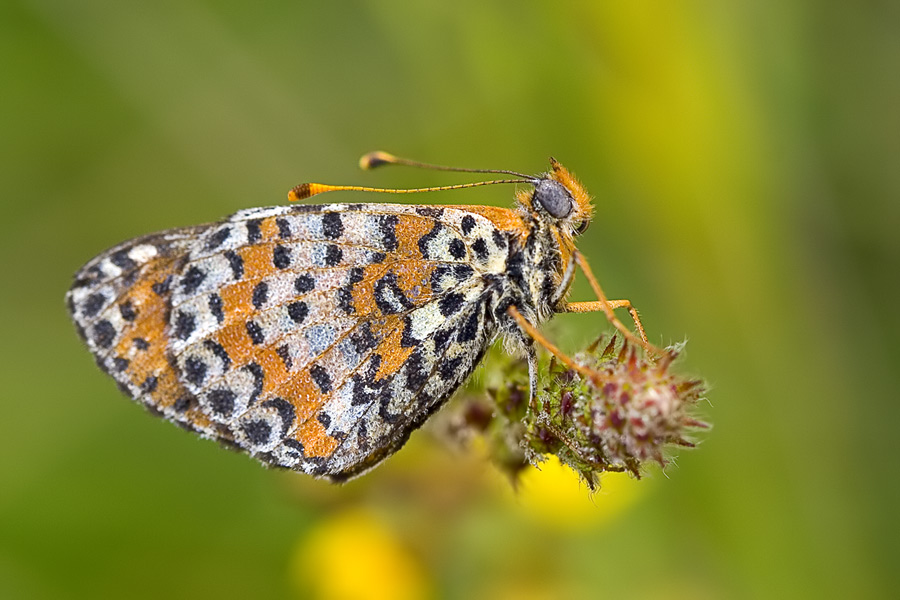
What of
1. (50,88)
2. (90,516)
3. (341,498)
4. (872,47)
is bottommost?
(90,516)

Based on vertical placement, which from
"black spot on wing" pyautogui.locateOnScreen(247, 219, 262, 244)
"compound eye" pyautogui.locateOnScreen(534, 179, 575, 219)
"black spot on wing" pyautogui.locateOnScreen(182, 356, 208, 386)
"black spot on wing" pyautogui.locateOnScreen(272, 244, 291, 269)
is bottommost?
"black spot on wing" pyautogui.locateOnScreen(182, 356, 208, 386)

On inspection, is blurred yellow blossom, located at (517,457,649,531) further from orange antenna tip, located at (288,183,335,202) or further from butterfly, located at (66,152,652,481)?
orange antenna tip, located at (288,183,335,202)

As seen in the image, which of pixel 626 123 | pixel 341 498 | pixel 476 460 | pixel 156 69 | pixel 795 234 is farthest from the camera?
pixel 156 69

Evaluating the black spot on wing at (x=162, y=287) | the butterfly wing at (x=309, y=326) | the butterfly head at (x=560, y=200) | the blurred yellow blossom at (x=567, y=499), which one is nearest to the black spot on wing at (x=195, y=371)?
the butterfly wing at (x=309, y=326)

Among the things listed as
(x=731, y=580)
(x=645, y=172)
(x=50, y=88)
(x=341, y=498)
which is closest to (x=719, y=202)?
(x=645, y=172)

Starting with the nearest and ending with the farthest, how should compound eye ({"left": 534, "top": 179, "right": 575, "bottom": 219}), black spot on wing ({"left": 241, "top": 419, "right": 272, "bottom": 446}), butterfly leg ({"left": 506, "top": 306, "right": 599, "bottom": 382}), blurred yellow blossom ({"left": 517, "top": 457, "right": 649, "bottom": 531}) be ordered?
butterfly leg ({"left": 506, "top": 306, "right": 599, "bottom": 382})
black spot on wing ({"left": 241, "top": 419, "right": 272, "bottom": 446})
compound eye ({"left": 534, "top": 179, "right": 575, "bottom": 219})
blurred yellow blossom ({"left": 517, "top": 457, "right": 649, "bottom": 531})

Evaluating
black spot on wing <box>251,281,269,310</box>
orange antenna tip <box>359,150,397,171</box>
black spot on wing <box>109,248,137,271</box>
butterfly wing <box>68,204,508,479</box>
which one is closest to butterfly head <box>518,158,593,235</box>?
butterfly wing <box>68,204,508,479</box>

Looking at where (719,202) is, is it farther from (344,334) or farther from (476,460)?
(344,334)
